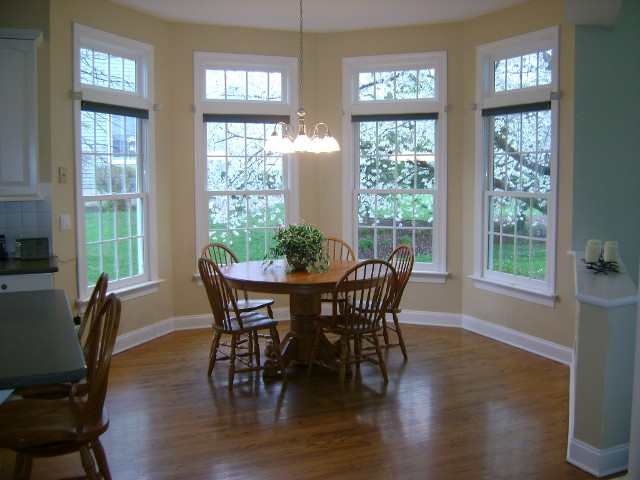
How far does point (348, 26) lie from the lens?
19.8 feet

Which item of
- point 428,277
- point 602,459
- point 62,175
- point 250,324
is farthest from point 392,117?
point 602,459

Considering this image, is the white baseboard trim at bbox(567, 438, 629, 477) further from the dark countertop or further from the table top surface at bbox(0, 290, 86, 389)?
the dark countertop

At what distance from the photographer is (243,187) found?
20.4 ft

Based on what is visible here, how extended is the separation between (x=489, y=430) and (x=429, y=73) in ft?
11.6

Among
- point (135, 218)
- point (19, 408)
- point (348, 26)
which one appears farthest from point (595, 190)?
point (19, 408)

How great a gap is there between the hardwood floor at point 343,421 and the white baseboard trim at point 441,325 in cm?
14

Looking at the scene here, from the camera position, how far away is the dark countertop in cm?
412

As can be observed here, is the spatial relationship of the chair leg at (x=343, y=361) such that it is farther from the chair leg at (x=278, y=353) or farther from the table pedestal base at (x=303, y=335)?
the chair leg at (x=278, y=353)

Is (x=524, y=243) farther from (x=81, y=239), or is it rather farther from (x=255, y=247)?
(x=81, y=239)

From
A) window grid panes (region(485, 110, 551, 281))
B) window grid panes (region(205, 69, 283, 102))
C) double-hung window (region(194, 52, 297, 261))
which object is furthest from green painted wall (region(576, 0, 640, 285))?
window grid panes (region(205, 69, 283, 102))

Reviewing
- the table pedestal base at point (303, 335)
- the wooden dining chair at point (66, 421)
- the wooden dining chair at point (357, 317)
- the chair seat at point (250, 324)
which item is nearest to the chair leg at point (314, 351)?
the wooden dining chair at point (357, 317)

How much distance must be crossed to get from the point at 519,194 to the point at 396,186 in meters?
1.23

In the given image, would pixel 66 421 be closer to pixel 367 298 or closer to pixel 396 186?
pixel 367 298

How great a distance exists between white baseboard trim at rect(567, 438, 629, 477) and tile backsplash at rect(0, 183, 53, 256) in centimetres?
368
